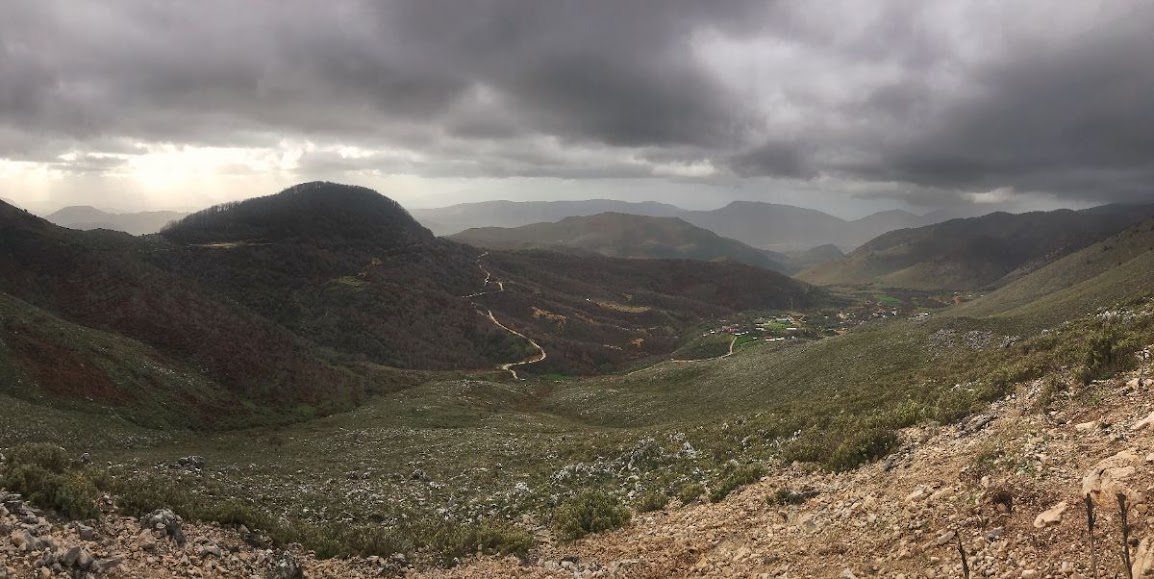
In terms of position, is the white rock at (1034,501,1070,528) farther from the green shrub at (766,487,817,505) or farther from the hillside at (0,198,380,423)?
the hillside at (0,198,380,423)

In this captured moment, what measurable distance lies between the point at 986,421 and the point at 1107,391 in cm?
309

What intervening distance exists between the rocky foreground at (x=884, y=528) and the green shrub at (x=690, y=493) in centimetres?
61

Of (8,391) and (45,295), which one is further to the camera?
(45,295)

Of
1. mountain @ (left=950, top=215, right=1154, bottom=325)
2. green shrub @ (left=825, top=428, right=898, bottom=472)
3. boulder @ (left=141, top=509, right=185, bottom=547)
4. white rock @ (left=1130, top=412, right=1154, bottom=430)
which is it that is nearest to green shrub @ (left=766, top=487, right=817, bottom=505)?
green shrub @ (left=825, top=428, right=898, bottom=472)

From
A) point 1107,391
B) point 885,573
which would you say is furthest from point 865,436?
point 885,573

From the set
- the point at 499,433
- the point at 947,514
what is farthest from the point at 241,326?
the point at 947,514

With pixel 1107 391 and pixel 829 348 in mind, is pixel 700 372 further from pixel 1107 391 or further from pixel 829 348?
pixel 1107 391

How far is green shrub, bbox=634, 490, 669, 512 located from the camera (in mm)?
20156

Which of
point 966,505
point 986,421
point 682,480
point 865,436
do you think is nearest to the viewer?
point 966,505

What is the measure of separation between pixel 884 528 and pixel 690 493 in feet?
25.7

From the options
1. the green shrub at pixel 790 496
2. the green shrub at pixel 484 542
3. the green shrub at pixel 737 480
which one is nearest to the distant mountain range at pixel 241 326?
the green shrub at pixel 484 542

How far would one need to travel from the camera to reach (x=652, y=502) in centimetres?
2039

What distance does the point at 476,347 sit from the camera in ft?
449

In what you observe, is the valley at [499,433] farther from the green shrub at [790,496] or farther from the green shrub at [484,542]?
the green shrub at [790,496]
